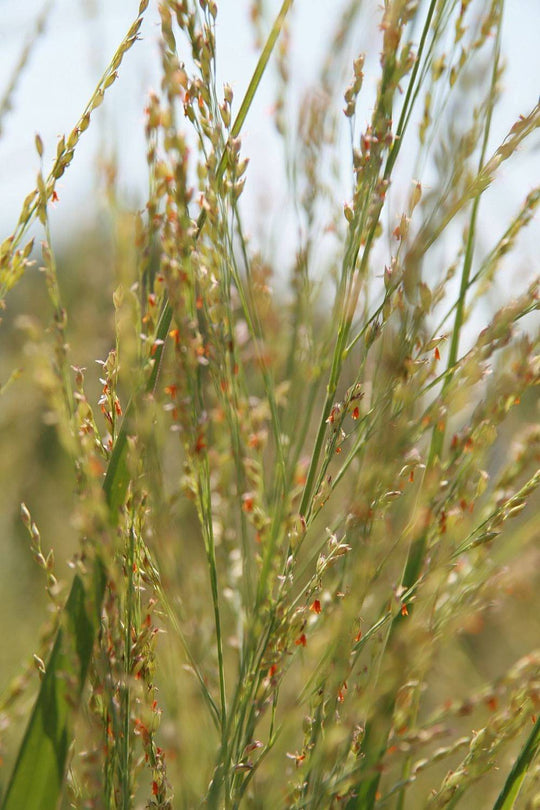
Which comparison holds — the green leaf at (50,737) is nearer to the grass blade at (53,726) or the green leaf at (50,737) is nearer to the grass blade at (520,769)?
the grass blade at (53,726)

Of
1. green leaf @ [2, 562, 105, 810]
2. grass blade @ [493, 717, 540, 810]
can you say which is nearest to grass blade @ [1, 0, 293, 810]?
green leaf @ [2, 562, 105, 810]

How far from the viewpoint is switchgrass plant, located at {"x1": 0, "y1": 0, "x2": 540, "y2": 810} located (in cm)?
62

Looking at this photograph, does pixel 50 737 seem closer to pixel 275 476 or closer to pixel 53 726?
pixel 53 726

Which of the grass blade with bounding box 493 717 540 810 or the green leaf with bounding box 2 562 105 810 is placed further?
the grass blade with bounding box 493 717 540 810

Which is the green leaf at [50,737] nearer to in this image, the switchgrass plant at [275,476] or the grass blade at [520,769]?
the switchgrass plant at [275,476]

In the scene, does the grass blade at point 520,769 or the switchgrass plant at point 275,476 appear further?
the grass blade at point 520,769

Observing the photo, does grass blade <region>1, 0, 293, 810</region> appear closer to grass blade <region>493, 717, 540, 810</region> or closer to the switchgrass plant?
the switchgrass plant

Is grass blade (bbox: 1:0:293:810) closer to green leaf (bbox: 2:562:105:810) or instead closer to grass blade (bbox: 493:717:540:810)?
green leaf (bbox: 2:562:105:810)

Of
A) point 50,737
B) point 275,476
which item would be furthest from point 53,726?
point 275,476

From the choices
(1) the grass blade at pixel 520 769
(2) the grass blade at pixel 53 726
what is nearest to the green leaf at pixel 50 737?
(2) the grass blade at pixel 53 726

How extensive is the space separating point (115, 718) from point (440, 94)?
2.13 feet

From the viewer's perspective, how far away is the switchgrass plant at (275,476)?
24.3 inches

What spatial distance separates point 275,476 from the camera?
2.35 feet

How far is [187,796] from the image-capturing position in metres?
0.58
